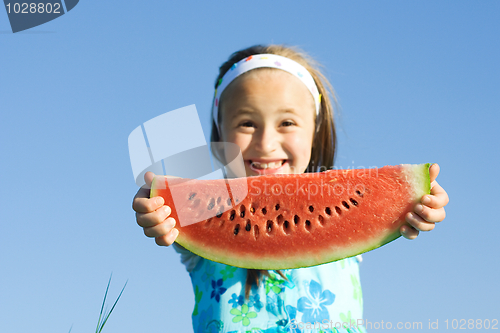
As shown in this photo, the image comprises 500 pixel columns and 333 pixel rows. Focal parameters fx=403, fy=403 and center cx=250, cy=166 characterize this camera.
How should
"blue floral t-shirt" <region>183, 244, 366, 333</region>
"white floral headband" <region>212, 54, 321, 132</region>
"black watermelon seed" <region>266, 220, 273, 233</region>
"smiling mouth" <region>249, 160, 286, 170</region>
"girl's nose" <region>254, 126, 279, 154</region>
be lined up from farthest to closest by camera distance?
1. "white floral headband" <region>212, 54, 321, 132</region>
2. "smiling mouth" <region>249, 160, 286, 170</region>
3. "girl's nose" <region>254, 126, 279, 154</region>
4. "blue floral t-shirt" <region>183, 244, 366, 333</region>
5. "black watermelon seed" <region>266, 220, 273, 233</region>

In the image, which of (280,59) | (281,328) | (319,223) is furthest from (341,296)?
(280,59)

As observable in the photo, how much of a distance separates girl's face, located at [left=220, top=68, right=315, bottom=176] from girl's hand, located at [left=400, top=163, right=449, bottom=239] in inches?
49.5

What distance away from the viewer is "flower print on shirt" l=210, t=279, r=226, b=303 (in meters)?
2.68

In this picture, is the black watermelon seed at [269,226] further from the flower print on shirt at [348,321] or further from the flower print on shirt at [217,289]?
the flower print on shirt at [348,321]

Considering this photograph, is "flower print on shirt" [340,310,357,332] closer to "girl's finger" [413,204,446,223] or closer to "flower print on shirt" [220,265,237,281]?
"flower print on shirt" [220,265,237,281]

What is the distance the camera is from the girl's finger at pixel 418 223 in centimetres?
179

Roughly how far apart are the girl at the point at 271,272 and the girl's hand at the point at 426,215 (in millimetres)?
1034

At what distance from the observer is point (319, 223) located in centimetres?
199

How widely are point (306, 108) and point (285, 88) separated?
266 millimetres

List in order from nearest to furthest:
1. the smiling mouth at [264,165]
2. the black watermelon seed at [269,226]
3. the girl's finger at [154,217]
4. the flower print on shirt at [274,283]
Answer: the girl's finger at [154,217]
the black watermelon seed at [269,226]
the flower print on shirt at [274,283]
the smiling mouth at [264,165]

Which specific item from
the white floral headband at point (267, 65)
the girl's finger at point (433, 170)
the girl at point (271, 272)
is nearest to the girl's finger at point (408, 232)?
the girl's finger at point (433, 170)

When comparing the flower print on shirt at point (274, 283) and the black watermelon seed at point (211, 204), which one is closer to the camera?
the black watermelon seed at point (211, 204)

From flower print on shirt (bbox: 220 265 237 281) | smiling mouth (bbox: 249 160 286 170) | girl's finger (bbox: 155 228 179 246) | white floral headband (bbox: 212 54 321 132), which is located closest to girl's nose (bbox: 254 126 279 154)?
smiling mouth (bbox: 249 160 286 170)

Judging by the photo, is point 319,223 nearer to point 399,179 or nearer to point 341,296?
point 399,179
